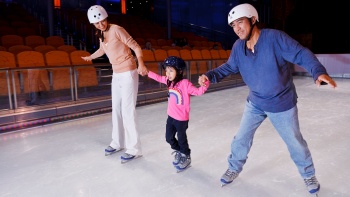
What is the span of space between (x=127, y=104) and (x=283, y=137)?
139 cm

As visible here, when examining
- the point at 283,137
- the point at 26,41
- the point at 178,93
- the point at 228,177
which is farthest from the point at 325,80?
the point at 26,41

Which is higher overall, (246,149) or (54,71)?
(54,71)

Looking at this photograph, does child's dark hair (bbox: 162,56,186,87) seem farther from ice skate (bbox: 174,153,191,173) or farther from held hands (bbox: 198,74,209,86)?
ice skate (bbox: 174,153,191,173)

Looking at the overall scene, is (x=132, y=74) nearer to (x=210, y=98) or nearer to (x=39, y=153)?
(x=39, y=153)

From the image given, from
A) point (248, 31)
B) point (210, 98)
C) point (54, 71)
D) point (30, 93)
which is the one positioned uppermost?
point (248, 31)

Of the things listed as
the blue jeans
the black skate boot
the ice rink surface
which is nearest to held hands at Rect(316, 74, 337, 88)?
the blue jeans

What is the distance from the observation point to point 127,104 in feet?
8.90

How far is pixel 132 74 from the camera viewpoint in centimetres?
270

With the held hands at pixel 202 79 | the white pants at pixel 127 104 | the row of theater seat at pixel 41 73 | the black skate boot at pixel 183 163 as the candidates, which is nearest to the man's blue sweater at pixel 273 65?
the held hands at pixel 202 79

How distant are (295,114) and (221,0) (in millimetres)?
14995

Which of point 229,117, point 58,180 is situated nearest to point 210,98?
point 229,117

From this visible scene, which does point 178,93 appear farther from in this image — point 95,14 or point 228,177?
point 95,14

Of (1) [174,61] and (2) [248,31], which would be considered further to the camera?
(1) [174,61]

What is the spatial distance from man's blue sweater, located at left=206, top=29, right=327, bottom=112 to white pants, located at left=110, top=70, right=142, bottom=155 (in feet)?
3.67
